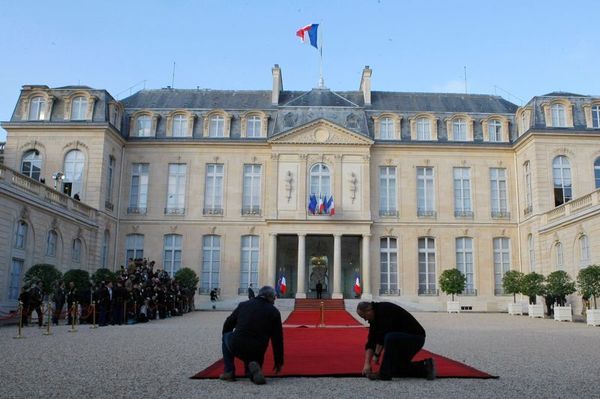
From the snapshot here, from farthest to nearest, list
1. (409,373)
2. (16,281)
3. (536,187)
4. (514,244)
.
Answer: (514,244) < (536,187) < (16,281) < (409,373)

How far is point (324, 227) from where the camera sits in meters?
30.9

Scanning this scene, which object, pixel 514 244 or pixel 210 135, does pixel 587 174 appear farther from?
pixel 210 135

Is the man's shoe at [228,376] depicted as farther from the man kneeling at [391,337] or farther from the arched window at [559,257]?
the arched window at [559,257]

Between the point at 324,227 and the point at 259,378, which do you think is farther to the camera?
the point at 324,227

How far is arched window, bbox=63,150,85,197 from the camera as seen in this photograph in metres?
29.8

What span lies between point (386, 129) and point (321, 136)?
154 inches

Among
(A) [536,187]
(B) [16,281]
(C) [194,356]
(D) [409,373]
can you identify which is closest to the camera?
(D) [409,373]

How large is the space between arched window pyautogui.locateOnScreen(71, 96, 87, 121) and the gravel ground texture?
18674 mm

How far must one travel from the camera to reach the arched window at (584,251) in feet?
80.6

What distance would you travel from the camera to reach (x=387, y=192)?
32531 millimetres

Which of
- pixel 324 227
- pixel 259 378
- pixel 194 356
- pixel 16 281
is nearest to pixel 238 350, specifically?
pixel 259 378

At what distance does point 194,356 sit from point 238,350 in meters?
3.27

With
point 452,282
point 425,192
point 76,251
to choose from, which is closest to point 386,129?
point 425,192

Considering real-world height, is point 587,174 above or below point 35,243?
above
